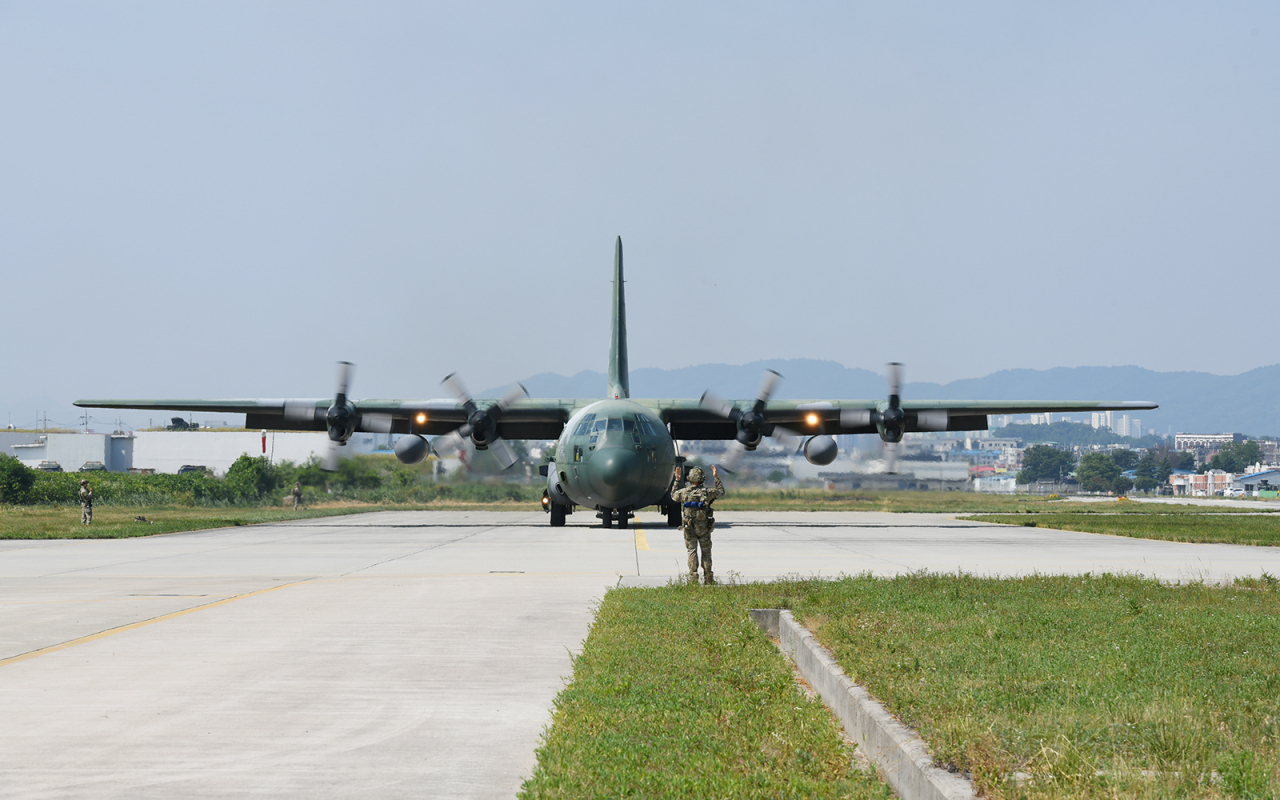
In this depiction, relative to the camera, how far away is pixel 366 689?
8586mm

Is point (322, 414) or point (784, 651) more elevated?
point (322, 414)

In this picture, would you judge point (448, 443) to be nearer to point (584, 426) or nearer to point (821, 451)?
point (584, 426)

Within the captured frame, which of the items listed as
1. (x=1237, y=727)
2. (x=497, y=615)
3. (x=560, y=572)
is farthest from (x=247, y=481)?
(x=1237, y=727)

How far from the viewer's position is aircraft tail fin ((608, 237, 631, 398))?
3874cm

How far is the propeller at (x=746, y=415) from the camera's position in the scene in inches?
1455

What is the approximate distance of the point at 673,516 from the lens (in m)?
35.8

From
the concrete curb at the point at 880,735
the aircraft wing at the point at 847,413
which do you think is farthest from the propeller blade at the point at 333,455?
the concrete curb at the point at 880,735

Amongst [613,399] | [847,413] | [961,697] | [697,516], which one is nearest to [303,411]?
[613,399]

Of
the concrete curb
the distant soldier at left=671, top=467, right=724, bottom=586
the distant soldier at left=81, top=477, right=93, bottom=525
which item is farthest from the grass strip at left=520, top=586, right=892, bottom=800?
the distant soldier at left=81, top=477, right=93, bottom=525

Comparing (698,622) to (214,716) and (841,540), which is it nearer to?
(214,716)

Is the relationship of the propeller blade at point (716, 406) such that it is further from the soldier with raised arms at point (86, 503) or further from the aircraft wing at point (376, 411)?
the soldier with raised arms at point (86, 503)

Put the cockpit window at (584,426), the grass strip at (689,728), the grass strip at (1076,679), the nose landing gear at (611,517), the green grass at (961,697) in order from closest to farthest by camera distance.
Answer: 1. the grass strip at (1076,679)
2. the green grass at (961,697)
3. the grass strip at (689,728)
4. the cockpit window at (584,426)
5. the nose landing gear at (611,517)

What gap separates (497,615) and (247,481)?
57410 millimetres

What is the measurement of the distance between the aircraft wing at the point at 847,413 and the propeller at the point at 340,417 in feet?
32.2
